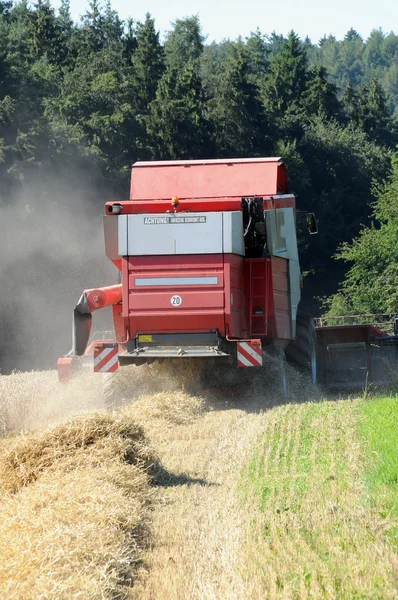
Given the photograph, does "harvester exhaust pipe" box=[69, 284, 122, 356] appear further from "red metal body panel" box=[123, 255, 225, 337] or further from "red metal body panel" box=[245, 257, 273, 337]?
"red metal body panel" box=[245, 257, 273, 337]

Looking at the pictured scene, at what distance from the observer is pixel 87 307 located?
45.8 feet

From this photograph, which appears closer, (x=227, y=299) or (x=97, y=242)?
(x=227, y=299)

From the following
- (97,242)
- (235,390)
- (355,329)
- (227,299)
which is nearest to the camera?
(227,299)

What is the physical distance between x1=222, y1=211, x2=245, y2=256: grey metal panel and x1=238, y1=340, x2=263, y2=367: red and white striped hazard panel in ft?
4.26

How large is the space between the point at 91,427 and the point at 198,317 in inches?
187

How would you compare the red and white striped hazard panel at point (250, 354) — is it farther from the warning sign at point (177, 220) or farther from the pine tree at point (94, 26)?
the pine tree at point (94, 26)

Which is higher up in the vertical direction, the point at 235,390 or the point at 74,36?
the point at 74,36

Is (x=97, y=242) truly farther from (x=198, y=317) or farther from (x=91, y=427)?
(x=91, y=427)

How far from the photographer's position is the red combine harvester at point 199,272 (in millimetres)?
13133

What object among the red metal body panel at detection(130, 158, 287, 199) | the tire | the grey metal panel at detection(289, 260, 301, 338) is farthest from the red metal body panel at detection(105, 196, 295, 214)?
the tire

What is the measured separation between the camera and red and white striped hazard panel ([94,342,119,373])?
13734mm

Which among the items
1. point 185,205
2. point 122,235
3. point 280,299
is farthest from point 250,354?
point 122,235

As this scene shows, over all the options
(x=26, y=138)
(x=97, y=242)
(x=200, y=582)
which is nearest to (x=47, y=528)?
(x=200, y=582)

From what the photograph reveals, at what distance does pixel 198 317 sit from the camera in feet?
43.2
